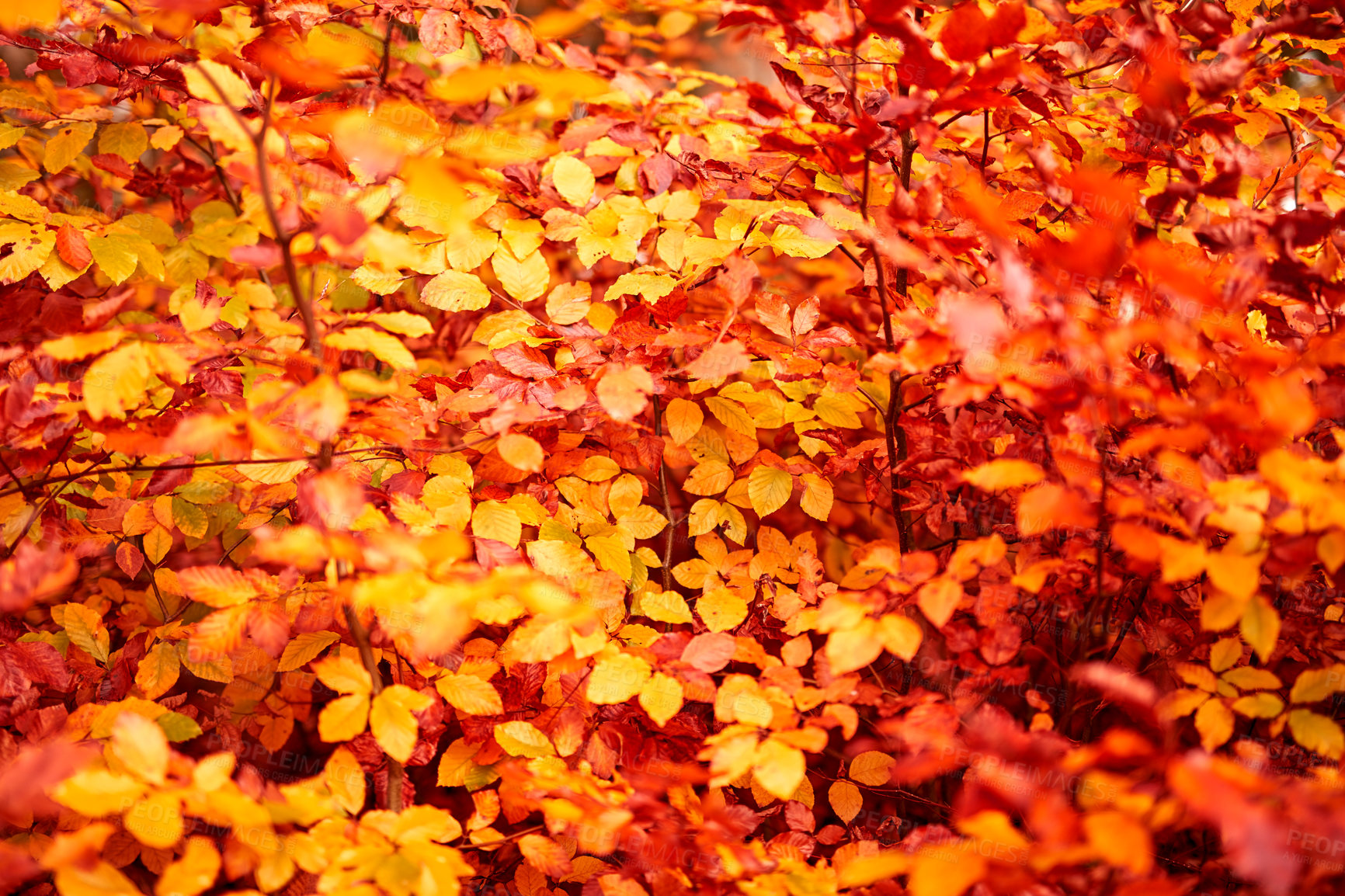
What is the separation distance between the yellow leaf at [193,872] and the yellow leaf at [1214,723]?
1.25 metres

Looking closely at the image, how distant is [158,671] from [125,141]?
1.29 metres

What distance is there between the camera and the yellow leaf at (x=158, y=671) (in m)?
1.61

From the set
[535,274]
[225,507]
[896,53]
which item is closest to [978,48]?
[896,53]

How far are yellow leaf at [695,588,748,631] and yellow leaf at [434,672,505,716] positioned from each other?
0.39 m

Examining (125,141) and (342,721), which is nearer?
(342,721)

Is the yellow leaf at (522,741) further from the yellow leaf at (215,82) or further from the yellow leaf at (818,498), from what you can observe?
the yellow leaf at (215,82)

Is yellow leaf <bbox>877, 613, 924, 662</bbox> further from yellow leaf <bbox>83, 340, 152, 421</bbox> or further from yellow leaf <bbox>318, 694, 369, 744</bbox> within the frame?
yellow leaf <bbox>83, 340, 152, 421</bbox>

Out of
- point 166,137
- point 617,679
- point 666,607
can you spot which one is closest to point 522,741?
point 617,679

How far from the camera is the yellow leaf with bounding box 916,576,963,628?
107 cm

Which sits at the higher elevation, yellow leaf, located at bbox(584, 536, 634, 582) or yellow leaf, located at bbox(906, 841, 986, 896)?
yellow leaf, located at bbox(906, 841, 986, 896)

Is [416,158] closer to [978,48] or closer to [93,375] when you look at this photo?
[93,375]

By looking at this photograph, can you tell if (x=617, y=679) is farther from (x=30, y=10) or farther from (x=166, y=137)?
(x=166, y=137)

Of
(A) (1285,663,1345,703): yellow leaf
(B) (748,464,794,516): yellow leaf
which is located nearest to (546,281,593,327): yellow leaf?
(B) (748,464,794,516): yellow leaf

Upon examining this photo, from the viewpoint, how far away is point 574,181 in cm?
169
